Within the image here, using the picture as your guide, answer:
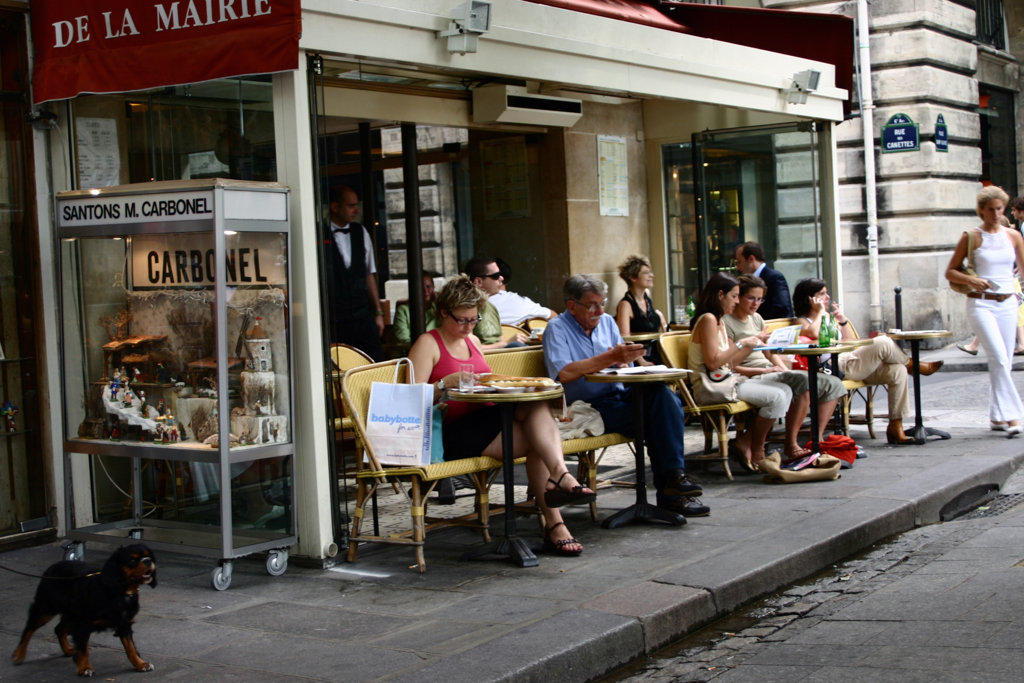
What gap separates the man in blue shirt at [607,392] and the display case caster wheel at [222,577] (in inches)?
79.6

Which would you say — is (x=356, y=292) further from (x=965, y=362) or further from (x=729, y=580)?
(x=965, y=362)

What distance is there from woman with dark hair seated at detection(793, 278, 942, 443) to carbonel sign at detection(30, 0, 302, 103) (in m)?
4.53

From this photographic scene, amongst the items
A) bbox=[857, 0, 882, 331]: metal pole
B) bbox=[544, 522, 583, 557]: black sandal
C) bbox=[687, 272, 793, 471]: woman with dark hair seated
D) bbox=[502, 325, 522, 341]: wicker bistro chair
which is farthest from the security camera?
bbox=[857, 0, 882, 331]: metal pole

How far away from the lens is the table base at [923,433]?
8.23 m

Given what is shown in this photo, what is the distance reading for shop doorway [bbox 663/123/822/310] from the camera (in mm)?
10758

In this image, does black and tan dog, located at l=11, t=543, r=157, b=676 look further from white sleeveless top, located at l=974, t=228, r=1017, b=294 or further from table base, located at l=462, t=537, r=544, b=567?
white sleeveless top, located at l=974, t=228, r=1017, b=294

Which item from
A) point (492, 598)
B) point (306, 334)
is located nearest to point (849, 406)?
point (492, 598)

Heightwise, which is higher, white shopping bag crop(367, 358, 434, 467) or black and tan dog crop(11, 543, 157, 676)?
white shopping bag crop(367, 358, 434, 467)

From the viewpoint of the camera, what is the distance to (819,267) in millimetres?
10945

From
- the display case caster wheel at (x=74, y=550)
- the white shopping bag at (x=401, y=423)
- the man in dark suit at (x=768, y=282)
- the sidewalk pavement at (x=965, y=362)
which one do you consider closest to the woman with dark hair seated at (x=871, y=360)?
the man in dark suit at (x=768, y=282)

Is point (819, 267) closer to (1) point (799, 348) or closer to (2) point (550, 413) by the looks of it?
(1) point (799, 348)

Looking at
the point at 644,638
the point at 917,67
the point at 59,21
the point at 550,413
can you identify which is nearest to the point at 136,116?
the point at 59,21

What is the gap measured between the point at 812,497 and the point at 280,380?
3203mm

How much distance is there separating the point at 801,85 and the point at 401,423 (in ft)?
19.8
